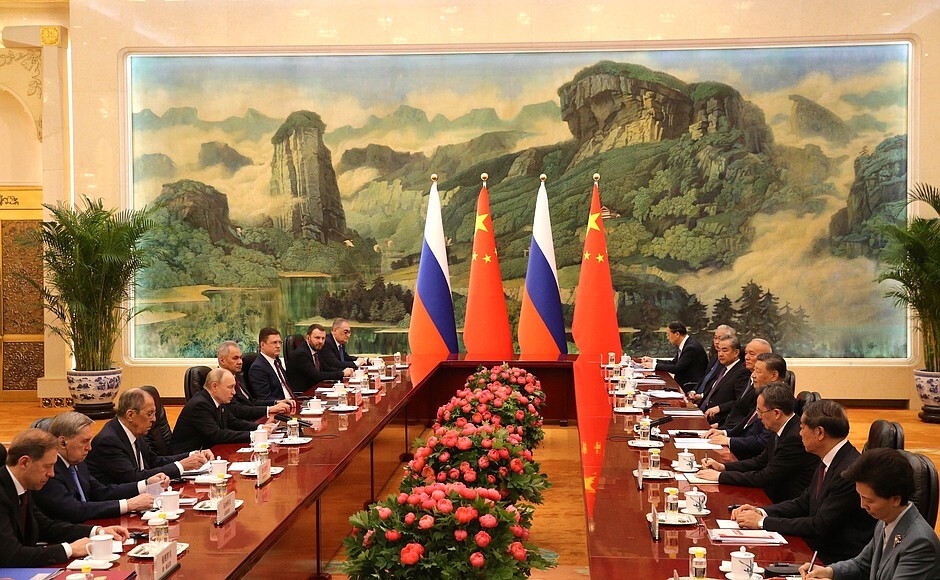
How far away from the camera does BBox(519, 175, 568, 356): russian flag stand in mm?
9992

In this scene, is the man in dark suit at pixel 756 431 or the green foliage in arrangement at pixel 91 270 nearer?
the man in dark suit at pixel 756 431

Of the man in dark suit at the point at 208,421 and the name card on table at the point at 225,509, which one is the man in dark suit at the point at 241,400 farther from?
the name card on table at the point at 225,509

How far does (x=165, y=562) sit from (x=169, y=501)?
0.74 m

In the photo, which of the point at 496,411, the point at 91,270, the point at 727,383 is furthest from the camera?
the point at 91,270

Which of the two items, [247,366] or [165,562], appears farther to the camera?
[247,366]

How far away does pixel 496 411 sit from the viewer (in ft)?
20.9

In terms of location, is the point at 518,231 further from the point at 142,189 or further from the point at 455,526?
the point at 455,526

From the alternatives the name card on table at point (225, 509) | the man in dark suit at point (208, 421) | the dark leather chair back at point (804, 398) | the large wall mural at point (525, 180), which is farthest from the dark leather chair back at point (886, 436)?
the large wall mural at point (525, 180)

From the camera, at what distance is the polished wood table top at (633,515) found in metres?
3.11

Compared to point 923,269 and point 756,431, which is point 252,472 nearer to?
point 756,431

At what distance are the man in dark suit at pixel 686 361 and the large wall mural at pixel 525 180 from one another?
2040 mm

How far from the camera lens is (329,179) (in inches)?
438

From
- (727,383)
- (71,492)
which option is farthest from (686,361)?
(71,492)

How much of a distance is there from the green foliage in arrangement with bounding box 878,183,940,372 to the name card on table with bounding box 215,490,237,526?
8.25 metres
